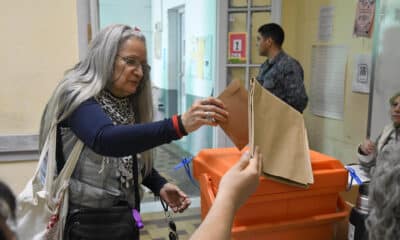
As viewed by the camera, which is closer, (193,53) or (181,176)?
(181,176)

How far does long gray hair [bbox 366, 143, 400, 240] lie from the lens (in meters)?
0.57

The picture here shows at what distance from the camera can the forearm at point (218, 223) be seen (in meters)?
0.65

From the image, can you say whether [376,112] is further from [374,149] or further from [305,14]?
[305,14]

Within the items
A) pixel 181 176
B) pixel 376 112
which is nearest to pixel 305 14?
pixel 376 112

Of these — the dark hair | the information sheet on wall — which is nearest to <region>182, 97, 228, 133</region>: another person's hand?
the dark hair

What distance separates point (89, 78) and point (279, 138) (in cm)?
58

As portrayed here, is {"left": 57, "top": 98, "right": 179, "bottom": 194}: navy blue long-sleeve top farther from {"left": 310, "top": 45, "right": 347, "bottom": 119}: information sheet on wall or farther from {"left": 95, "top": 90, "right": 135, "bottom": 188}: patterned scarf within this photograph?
{"left": 310, "top": 45, "right": 347, "bottom": 119}: information sheet on wall

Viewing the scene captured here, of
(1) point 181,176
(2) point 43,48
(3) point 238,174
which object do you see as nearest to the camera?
(3) point 238,174

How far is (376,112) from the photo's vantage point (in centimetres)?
266

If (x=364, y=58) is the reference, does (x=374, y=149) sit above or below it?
below

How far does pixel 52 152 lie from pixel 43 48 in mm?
1482

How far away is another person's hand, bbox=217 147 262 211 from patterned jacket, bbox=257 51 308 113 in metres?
2.31

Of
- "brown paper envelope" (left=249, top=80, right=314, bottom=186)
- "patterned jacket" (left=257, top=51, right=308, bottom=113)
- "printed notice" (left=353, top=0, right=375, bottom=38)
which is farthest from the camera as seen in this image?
"patterned jacket" (left=257, top=51, right=308, bottom=113)

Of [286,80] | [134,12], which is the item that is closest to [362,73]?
[286,80]
